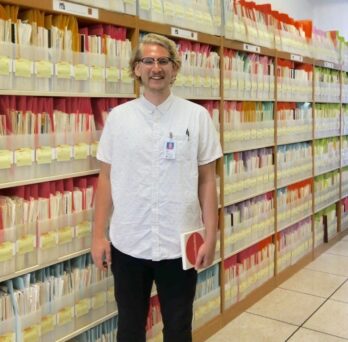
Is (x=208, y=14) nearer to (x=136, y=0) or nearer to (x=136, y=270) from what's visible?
(x=136, y=0)

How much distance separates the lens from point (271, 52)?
143 inches

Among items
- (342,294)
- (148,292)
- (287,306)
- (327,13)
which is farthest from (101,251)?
(327,13)

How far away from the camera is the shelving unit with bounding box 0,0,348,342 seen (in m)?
2.37

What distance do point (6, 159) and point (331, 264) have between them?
3441mm

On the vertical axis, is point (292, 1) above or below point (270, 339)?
above

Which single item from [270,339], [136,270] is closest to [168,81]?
[136,270]

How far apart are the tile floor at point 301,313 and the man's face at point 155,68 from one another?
1823mm

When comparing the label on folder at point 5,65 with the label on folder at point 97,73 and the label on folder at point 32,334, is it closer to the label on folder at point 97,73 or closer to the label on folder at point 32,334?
the label on folder at point 97,73

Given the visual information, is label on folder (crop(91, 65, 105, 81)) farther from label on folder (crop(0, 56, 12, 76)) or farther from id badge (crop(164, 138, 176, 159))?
id badge (crop(164, 138, 176, 159))

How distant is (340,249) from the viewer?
484 centimetres

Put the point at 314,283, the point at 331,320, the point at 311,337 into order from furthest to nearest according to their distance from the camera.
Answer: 1. the point at 314,283
2. the point at 331,320
3. the point at 311,337

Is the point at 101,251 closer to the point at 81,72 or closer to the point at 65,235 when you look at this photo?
the point at 65,235

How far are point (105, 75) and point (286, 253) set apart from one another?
2.49m

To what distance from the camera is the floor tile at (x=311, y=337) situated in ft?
9.50
